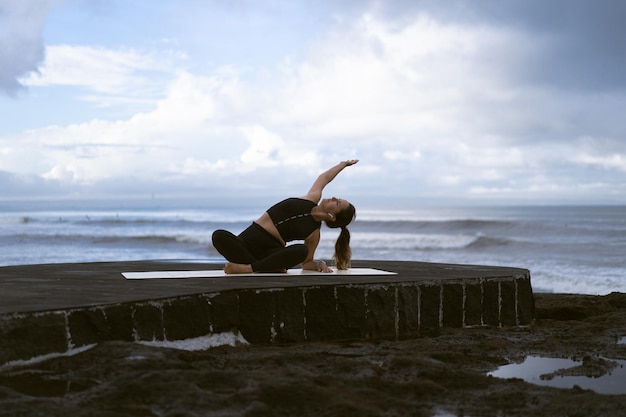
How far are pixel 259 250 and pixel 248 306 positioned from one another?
1472mm

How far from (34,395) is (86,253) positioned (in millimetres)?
18858

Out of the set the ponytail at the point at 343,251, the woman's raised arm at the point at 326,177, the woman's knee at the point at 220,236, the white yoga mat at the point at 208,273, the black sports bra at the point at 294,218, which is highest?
the woman's raised arm at the point at 326,177

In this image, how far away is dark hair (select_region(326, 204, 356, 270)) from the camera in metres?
6.42

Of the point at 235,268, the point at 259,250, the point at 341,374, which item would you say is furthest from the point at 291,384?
the point at 259,250

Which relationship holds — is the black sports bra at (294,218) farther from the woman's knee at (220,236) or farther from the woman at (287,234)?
the woman's knee at (220,236)

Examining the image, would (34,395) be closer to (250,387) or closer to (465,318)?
(250,387)

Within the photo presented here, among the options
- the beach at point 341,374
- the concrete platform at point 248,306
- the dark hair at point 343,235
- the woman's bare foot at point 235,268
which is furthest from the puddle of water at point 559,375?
the woman's bare foot at point 235,268

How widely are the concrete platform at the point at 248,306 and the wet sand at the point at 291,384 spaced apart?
0.18 m

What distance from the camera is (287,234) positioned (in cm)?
650

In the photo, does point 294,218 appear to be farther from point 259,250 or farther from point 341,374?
point 341,374

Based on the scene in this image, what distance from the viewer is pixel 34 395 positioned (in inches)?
141

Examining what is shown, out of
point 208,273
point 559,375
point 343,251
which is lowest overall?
point 559,375

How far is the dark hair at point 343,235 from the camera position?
642 centimetres

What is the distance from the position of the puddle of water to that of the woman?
7.23ft
